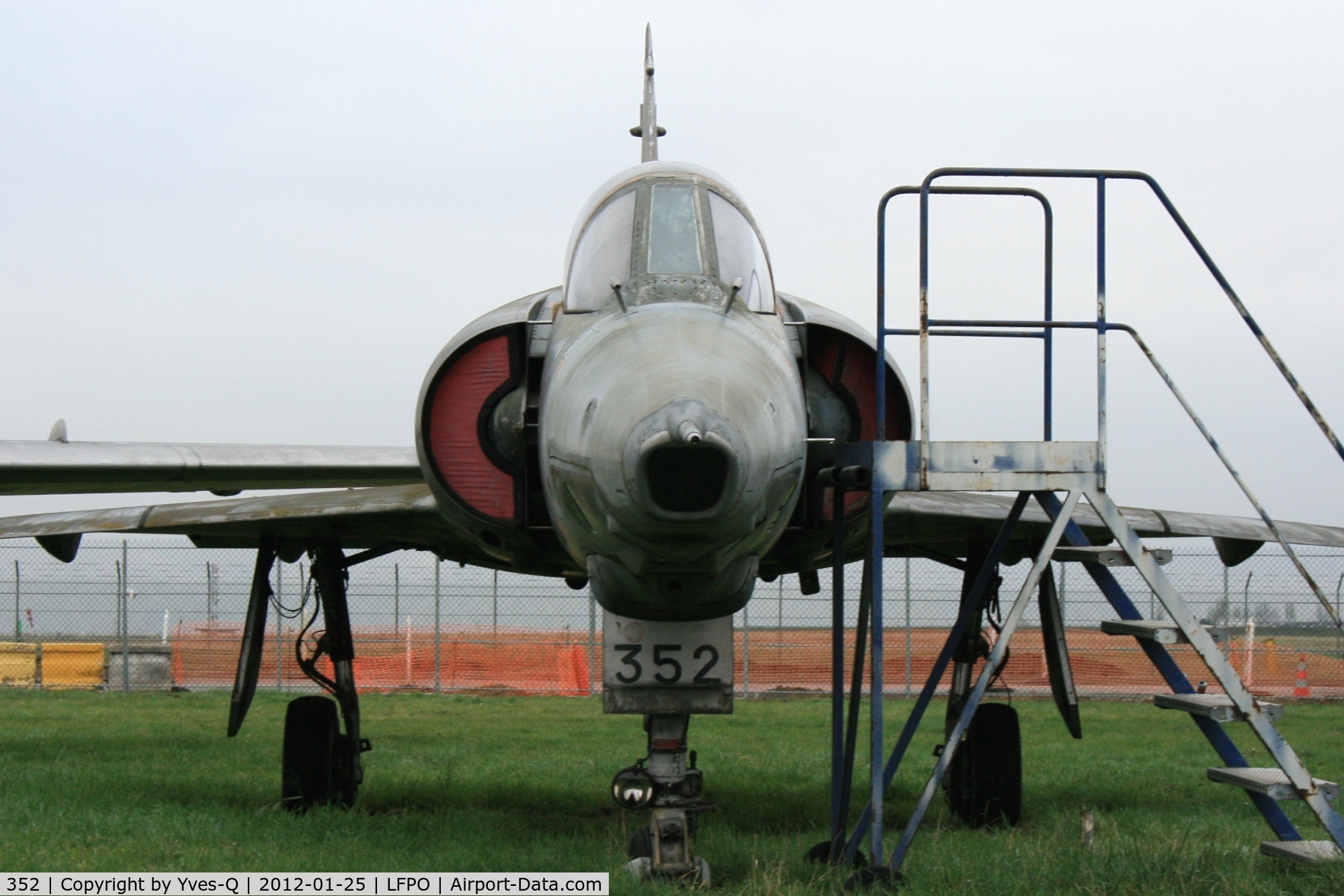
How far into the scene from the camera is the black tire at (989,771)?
778 cm

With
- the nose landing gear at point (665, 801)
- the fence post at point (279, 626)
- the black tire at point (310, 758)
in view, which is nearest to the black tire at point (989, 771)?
the nose landing gear at point (665, 801)

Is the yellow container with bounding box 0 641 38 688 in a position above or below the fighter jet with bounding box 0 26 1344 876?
below

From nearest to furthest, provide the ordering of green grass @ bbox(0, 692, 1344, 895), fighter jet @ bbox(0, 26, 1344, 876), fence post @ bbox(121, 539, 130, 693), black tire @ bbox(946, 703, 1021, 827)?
fighter jet @ bbox(0, 26, 1344, 876)
green grass @ bbox(0, 692, 1344, 895)
black tire @ bbox(946, 703, 1021, 827)
fence post @ bbox(121, 539, 130, 693)

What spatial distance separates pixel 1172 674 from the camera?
207 inches

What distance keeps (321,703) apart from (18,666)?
13.8 metres

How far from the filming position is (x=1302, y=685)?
18.7 m

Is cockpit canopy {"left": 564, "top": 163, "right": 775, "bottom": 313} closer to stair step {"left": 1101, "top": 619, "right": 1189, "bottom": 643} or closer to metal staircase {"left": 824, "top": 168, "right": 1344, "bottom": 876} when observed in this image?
metal staircase {"left": 824, "top": 168, "right": 1344, "bottom": 876}

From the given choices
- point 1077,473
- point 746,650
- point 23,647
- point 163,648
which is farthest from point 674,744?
point 23,647

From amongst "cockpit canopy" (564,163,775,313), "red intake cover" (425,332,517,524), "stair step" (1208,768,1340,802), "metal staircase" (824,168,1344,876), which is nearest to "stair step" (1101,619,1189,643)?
"metal staircase" (824,168,1344,876)

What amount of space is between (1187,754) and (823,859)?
7.25 m

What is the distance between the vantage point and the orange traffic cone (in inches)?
720

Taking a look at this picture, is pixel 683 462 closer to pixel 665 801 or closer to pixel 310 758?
pixel 665 801

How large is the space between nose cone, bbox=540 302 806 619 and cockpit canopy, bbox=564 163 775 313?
25 cm

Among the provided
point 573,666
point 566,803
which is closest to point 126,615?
point 573,666
